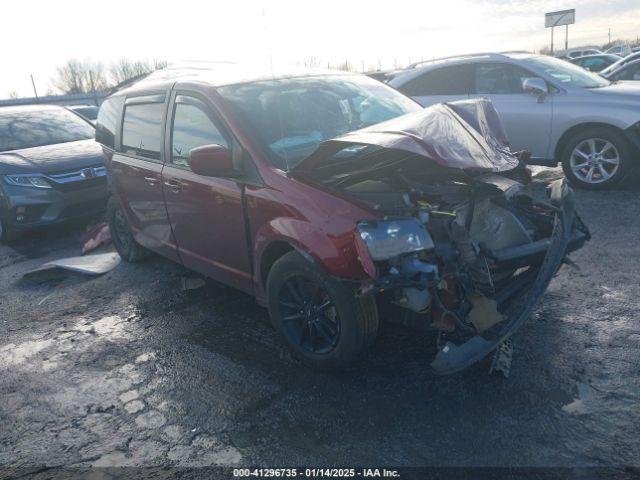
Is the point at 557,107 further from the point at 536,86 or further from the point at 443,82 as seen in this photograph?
the point at 443,82

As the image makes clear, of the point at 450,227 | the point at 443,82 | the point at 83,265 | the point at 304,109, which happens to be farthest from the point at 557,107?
the point at 83,265

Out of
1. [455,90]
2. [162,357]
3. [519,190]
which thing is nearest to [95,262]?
[162,357]

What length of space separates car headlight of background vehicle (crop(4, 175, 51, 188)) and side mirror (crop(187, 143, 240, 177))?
433 centimetres

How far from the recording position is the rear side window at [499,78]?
7258 mm

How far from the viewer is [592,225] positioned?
538 centimetres

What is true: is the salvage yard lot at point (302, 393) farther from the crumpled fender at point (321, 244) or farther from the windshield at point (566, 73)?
the windshield at point (566, 73)

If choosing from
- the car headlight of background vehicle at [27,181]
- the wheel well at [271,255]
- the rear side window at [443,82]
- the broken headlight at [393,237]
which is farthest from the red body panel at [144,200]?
the rear side window at [443,82]

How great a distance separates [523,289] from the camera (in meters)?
3.12

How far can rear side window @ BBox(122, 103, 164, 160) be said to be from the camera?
14.7 feet

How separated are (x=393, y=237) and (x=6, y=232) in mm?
6204

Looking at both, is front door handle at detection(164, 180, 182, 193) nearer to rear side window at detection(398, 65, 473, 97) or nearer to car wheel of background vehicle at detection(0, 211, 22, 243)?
car wheel of background vehicle at detection(0, 211, 22, 243)

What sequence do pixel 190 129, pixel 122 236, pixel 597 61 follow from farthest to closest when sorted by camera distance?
1. pixel 597 61
2. pixel 122 236
3. pixel 190 129

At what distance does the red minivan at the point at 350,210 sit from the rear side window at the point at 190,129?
0.05ft

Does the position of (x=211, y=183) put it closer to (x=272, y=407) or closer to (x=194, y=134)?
(x=194, y=134)
